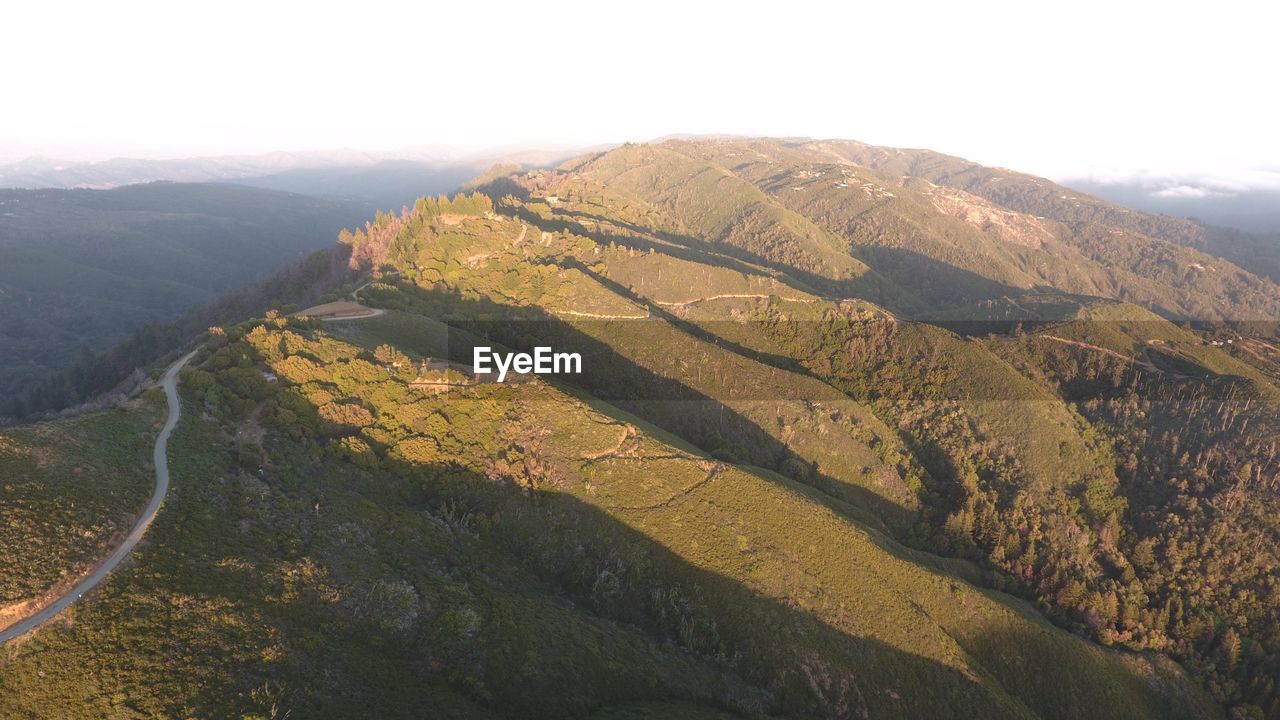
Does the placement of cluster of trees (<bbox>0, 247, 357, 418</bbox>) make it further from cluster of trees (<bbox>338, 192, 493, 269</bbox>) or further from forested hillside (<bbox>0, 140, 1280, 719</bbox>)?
forested hillside (<bbox>0, 140, 1280, 719</bbox>)

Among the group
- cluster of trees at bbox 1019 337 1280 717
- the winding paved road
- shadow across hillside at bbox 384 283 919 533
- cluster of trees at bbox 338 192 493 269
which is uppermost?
cluster of trees at bbox 338 192 493 269

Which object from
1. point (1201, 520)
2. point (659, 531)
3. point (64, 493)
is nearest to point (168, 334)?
point (64, 493)

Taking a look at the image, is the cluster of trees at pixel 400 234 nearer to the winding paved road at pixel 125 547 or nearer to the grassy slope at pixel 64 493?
the winding paved road at pixel 125 547

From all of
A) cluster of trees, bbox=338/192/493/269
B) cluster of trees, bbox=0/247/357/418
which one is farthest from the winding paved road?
cluster of trees, bbox=338/192/493/269

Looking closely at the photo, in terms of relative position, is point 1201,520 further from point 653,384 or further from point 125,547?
point 125,547

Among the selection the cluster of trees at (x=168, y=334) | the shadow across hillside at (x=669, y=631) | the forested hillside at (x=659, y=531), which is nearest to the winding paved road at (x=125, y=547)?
the forested hillside at (x=659, y=531)
